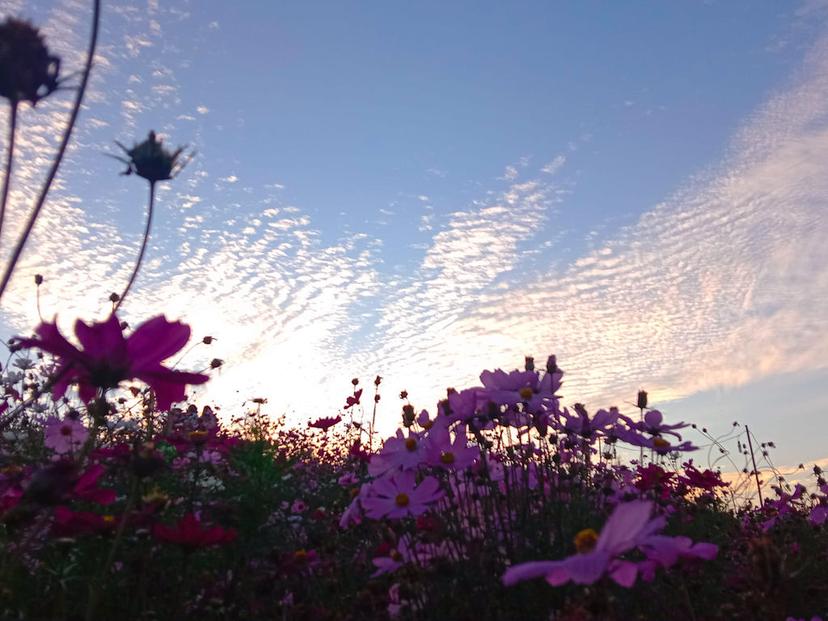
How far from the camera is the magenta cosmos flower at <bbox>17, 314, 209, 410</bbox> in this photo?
66.6 inches

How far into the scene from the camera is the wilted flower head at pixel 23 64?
1832mm

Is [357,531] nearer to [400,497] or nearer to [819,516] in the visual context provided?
[400,497]

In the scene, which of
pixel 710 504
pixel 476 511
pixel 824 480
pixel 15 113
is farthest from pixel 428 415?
pixel 824 480

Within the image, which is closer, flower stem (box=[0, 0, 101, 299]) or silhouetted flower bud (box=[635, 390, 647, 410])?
flower stem (box=[0, 0, 101, 299])

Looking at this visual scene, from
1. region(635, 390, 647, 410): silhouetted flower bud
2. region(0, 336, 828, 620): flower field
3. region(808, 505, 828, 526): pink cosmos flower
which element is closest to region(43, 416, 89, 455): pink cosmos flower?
region(0, 336, 828, 620): flower field

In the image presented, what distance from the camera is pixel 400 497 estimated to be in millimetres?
2318

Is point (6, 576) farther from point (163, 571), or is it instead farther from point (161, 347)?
point (161, 347)

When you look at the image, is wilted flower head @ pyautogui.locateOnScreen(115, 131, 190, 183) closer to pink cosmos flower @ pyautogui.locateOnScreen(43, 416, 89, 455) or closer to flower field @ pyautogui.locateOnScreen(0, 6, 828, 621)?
flower field @ pyautogui.locateOnScreen(0, 6, 828, 621)

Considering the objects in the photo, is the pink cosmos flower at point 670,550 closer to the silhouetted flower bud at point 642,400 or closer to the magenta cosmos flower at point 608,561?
the magenta cosmos flower at point 608,561

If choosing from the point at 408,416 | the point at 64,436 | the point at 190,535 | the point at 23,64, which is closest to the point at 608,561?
the point at 190,535

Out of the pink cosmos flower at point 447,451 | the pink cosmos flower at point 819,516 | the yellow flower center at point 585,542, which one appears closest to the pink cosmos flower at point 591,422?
the pink cosmos flower at point 447,451

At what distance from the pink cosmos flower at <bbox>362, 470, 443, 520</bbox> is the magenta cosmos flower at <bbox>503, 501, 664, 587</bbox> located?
0.99m

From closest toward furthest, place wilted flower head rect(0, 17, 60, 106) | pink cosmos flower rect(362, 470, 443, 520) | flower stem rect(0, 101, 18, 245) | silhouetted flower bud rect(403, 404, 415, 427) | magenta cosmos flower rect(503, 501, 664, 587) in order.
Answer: magenta cosmos flower rect(503, 501, 664, 587), flower stem rect(0, 101, 18, 245), wilted flower head rect(0, 17, 60, 106), pink cosmos flower rect(362, 470, 443, 520), silhouetted flower bud rect(403, 404, 415, 427)

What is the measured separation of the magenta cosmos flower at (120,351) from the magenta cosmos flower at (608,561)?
3.02 ft
